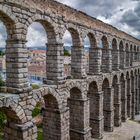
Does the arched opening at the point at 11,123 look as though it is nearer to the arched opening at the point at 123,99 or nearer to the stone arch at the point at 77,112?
the stone arch at the point at 77,112

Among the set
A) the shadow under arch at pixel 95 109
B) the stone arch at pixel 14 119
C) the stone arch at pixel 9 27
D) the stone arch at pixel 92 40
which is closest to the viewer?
the stone arch at pixel 9 27

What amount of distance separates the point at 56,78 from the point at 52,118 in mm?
2606

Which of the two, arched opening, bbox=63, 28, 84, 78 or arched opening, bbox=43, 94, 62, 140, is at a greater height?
arched opening, bbox=63, 28, 84, 78

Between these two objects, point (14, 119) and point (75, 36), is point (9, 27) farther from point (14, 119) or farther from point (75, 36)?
point (75, 36)

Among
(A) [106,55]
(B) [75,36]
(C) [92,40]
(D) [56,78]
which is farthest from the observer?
(A) [106,55]

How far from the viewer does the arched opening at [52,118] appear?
50.3 ft

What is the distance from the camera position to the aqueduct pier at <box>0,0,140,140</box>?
12258 mm

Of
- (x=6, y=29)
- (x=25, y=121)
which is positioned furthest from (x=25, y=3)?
(x=25, y=121)

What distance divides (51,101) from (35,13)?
5.47 m

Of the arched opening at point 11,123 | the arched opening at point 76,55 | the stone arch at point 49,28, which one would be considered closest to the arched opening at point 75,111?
the arched opening at point 76,55

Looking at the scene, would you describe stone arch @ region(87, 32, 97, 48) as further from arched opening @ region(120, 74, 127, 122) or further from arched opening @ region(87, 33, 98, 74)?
arched opening @ region(120, 74, 127, 122)

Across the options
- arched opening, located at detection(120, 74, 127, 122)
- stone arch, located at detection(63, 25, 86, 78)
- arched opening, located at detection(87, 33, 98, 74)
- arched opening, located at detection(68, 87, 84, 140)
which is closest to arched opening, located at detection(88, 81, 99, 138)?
arched opening, located at detection(87, 33, 98, 74)

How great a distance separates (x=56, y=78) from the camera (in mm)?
15203

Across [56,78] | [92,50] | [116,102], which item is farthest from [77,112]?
[116,102]
